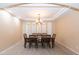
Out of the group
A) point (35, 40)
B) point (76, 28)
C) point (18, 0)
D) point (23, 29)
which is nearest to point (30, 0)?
point (18, 0)

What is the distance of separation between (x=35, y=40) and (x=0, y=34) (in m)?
2.11

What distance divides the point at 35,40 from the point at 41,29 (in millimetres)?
5126

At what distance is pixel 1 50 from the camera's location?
5.09m

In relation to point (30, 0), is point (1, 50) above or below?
below

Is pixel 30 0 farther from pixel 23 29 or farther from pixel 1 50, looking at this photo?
pixel 23 29
